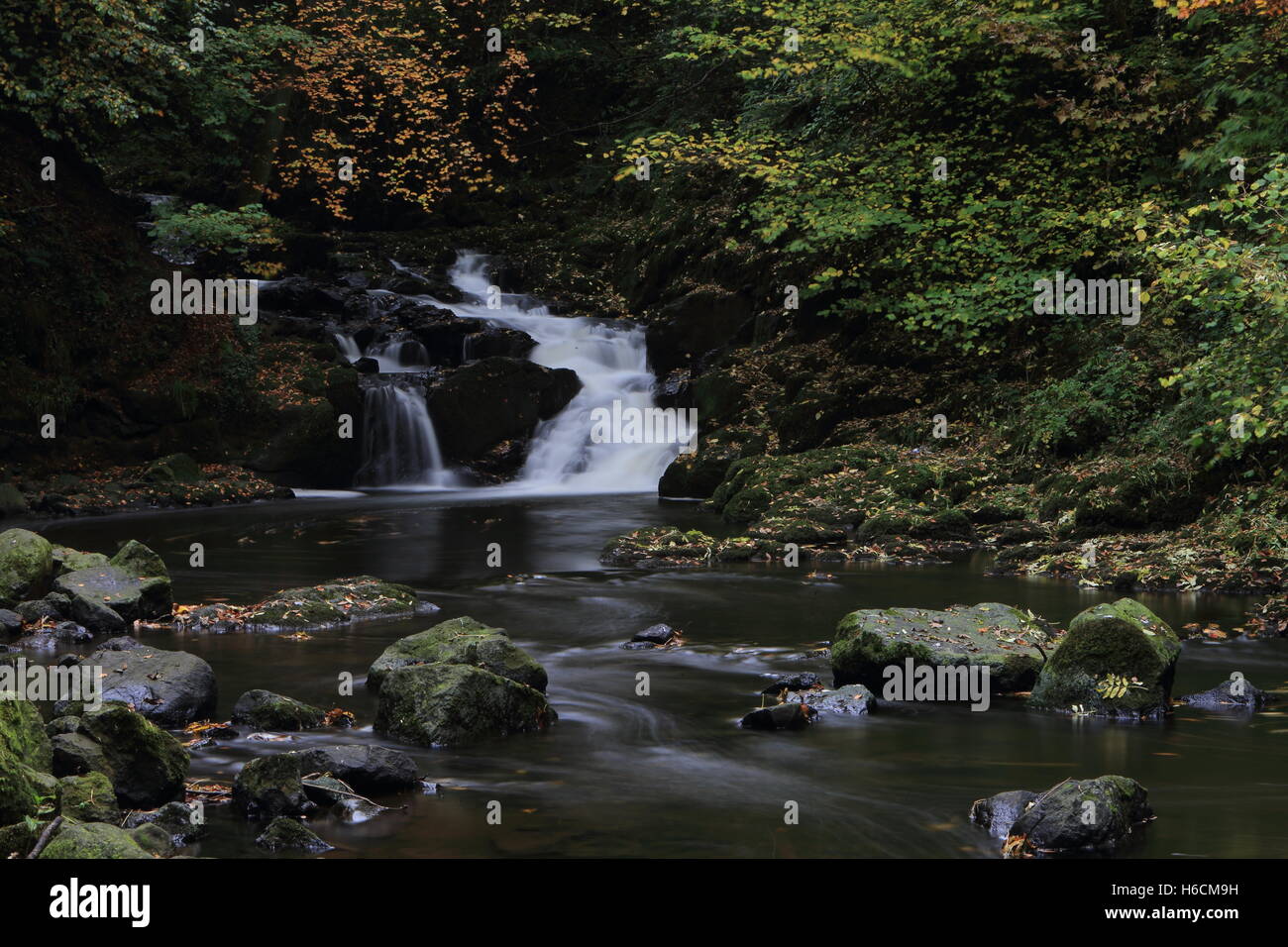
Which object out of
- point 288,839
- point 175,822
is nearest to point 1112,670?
point 288,839

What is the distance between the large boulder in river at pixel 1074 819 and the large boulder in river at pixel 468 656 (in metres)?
3.54

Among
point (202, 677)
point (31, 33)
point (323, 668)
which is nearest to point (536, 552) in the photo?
point (323, 668)

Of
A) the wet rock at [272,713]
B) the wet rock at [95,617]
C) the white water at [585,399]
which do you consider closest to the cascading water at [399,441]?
the white water at [585,399]

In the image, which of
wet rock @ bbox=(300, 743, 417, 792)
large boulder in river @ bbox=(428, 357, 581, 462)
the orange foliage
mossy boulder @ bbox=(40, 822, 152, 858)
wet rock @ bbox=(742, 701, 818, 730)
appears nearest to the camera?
mossy boulder @ bbox=(40, 822, 152, 858)

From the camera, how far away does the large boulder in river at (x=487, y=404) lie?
75.4 ft

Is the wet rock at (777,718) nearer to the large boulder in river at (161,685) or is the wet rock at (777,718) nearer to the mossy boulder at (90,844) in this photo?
the large boulder in river at (161,685)

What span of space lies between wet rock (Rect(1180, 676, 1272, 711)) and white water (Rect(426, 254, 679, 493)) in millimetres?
14758

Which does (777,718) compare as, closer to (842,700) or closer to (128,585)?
(842,700)

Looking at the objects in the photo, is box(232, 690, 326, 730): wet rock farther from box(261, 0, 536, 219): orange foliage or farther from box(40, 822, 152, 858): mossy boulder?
box(261, 0, 536, 219): orange foliage

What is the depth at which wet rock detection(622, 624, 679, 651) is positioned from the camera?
973 centimetres

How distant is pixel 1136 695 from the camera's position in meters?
7.34

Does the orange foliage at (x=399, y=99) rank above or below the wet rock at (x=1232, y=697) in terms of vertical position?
above

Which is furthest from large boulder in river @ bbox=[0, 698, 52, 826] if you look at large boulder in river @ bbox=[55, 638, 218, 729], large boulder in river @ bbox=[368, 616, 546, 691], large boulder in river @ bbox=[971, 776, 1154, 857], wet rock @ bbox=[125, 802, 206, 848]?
large boulder in river @ bbox=[971, 776, 1154, 857]
